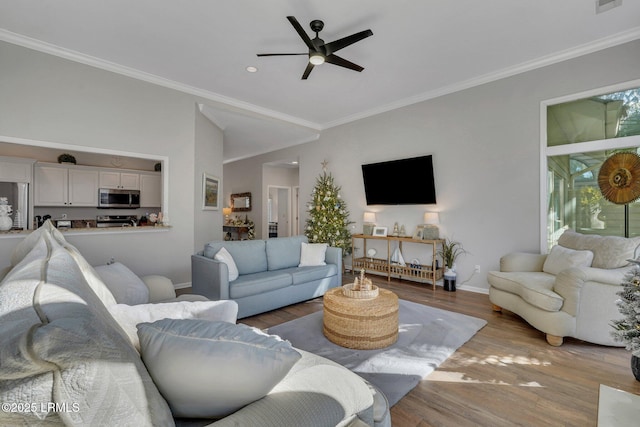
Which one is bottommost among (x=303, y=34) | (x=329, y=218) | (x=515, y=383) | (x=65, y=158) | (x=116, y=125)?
(x=515, y=383)

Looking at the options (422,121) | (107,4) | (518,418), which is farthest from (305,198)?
(518,418)

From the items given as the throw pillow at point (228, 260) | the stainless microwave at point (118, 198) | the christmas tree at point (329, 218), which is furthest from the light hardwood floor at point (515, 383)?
the stainless microwave at point (118, 198)

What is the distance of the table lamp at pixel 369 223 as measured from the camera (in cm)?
553

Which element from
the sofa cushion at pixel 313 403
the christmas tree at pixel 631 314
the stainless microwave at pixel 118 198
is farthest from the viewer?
the stainless microwave at pixel 118 198

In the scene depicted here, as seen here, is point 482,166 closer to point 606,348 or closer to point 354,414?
point 606,348

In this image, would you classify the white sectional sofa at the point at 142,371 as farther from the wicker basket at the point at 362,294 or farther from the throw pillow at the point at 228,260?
the throw pillow at the point at 228,260

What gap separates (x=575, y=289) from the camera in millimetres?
2578

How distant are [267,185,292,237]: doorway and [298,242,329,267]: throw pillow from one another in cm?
504

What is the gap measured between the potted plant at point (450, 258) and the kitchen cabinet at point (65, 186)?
6.97 m

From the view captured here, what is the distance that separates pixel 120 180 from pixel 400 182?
237 inches

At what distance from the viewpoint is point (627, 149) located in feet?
10.8

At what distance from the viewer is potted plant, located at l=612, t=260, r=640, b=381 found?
188cm

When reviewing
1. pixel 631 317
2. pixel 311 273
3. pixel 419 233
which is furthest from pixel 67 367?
pixel 419 233

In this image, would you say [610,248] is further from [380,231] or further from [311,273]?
[311,273]
